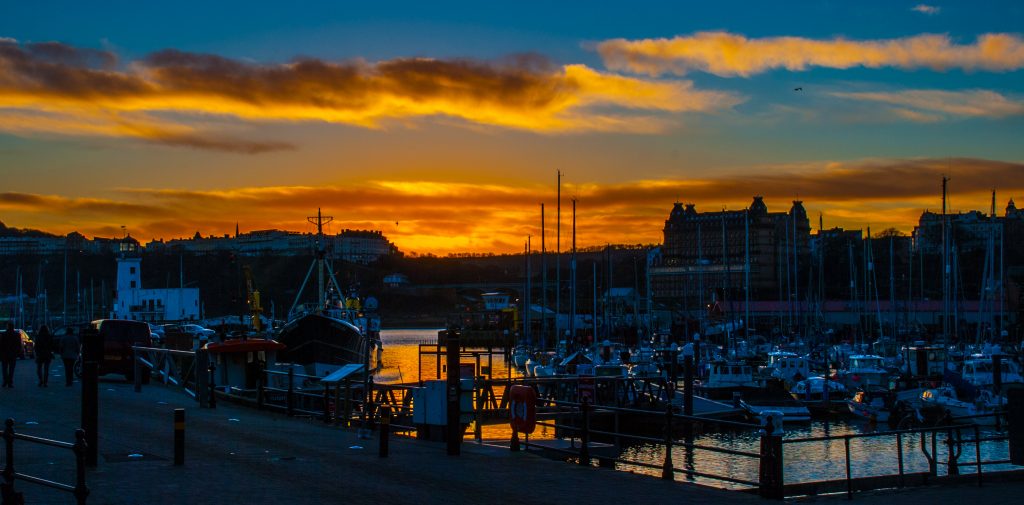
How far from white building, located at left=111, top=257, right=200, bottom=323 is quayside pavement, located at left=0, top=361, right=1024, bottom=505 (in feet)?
331

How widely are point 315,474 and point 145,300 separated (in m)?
126

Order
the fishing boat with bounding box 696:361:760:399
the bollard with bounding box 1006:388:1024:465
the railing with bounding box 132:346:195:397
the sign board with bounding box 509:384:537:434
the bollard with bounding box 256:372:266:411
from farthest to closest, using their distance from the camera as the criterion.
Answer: the fishing boat with bounding box 696:361:760:399, the railing with bounding box 132:346:195:397, the bollard with bounding box 256:372:266:411, the sign board with bounding box 509:384:537:434, the bollard with bounding box 1006:388:1024:465

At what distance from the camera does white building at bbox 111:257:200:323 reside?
127812mm

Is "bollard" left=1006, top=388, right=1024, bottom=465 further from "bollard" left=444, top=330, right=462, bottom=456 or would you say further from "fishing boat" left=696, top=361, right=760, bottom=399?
"fishing boat" left=696, top=361, right=760, bottom=399

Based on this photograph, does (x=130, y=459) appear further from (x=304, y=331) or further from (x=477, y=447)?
(x=304, y=331)

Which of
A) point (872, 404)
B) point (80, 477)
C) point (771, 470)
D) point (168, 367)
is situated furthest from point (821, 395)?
point (80, 477)

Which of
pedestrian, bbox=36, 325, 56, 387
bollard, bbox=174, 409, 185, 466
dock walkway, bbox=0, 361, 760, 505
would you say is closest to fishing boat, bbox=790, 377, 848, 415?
pedestrian, bbox=36, 325, 56, 387

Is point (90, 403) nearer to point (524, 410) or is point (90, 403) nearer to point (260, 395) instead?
point (524, 410)

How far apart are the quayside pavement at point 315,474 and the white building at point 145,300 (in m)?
101

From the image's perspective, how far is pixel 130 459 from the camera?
20.5 meters

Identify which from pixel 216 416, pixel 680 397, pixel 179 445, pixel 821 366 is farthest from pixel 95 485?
pixel 821 366

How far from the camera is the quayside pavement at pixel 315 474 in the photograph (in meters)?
17.3

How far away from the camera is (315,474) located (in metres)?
19.5

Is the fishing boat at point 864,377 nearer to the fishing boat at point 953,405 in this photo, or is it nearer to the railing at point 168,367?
the fishing boat at point 953,405
